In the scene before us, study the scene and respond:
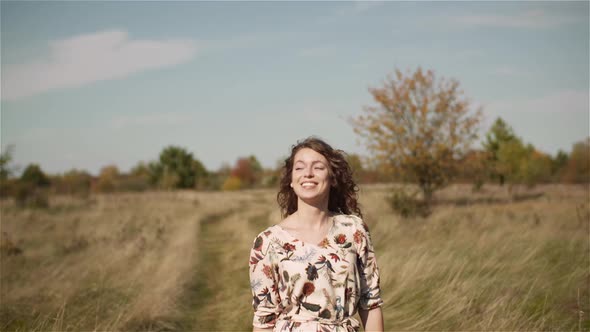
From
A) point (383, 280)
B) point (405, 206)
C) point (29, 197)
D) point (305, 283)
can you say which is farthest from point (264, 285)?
point (29, 197)

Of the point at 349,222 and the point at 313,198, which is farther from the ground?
the point at 313,198

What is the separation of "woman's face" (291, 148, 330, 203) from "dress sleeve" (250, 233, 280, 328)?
1.15ft

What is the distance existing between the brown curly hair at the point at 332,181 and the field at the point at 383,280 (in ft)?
7.34

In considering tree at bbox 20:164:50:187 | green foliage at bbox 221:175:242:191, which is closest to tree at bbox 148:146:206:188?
green foliage at bbox 221:175:242:191

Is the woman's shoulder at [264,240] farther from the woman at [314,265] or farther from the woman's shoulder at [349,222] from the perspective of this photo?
the woman's shoulder at [349,222]

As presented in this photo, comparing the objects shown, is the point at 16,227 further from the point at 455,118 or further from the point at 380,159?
the point at 455,118

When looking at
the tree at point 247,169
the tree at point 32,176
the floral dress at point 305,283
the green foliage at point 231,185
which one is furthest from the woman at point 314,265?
the tree at point 247,169

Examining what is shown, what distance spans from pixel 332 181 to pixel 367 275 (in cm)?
61

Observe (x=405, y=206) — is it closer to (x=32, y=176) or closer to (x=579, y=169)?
(x=579, y=169)

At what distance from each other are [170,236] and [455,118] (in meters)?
11.2

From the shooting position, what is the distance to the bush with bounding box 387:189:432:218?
13.2 meters

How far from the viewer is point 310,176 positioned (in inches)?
109

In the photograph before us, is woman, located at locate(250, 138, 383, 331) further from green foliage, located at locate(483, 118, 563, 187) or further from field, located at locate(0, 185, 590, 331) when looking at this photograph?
green foliage, located at locate(483, 118, 563, 187)

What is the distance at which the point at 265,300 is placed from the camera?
263 cm
